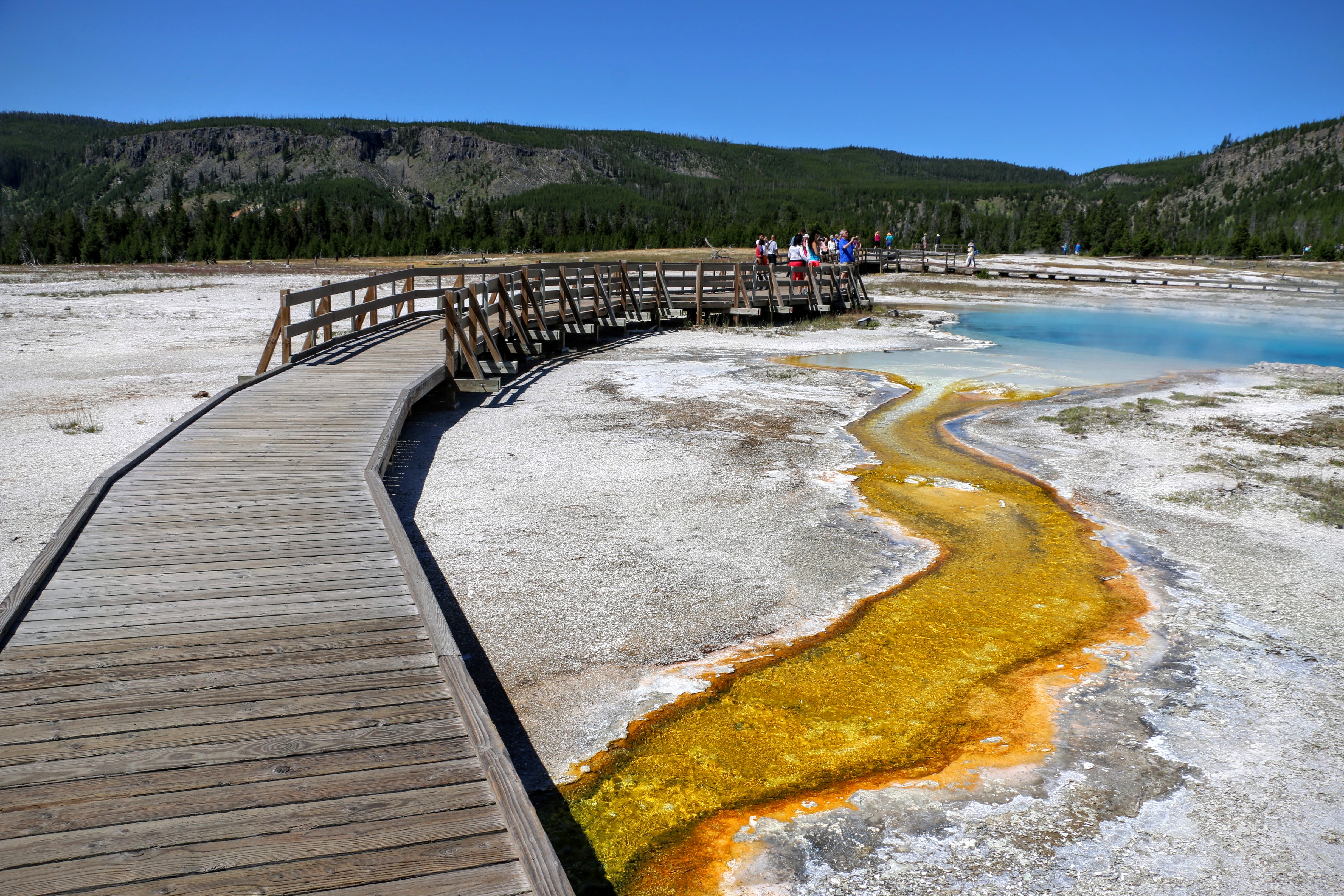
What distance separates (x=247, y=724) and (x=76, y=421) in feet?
26.0

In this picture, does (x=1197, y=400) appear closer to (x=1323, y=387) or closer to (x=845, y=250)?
(x=1323, y=387)

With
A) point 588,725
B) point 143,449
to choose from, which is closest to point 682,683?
point 588,725

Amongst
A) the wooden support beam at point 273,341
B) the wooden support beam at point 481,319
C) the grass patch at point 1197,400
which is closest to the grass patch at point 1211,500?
the grass patch at point 1197,400

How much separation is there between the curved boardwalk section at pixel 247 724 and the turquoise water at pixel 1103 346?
11.1 m

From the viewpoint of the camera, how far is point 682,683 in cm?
452

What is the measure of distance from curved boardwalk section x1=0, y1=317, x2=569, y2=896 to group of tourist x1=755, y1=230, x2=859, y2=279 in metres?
18.7

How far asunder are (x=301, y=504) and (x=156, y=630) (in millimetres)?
1851

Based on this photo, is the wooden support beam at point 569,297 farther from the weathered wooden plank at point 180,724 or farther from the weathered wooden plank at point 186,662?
the weathered wooden plank at point 180,724

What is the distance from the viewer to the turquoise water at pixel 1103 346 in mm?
15352

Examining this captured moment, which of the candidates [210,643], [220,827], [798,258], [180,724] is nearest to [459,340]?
[210,643]

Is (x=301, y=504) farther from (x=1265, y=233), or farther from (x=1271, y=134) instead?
(x=1271, y=134)

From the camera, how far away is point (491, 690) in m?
4.44

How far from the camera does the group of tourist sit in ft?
74.5

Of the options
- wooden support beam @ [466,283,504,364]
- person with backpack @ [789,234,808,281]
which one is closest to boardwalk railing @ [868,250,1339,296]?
person with backpack @ [789,234,808,281]
